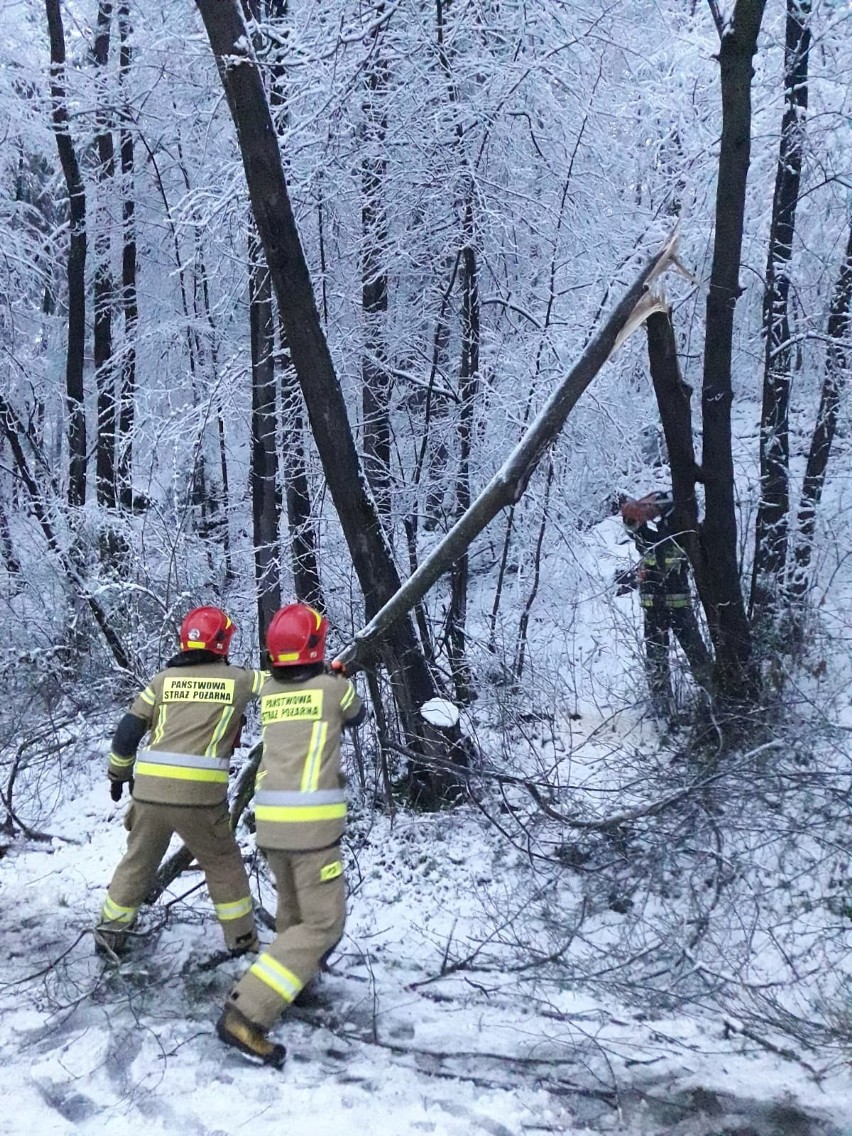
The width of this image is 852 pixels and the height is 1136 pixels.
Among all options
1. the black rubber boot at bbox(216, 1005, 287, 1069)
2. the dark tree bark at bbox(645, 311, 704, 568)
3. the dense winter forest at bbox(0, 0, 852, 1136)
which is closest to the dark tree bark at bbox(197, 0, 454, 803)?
the dense winter forest at bbox(0, 0, 852, 1136)

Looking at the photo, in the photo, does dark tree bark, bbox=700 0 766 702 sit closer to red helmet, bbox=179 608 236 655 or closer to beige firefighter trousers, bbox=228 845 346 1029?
beige firefighter trousers, bbox=228 845 346 1029

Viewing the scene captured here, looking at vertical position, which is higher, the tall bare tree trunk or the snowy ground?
the tall bare tree trunk

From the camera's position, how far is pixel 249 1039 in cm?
310

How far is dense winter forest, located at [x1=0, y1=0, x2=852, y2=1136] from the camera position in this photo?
332cm

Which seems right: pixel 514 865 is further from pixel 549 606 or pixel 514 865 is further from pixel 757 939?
pixel 549 606

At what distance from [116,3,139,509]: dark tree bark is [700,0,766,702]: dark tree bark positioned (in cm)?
543

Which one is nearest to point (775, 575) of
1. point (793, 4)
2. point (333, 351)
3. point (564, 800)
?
point (564, 800)

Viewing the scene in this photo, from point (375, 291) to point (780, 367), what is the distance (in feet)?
10.7

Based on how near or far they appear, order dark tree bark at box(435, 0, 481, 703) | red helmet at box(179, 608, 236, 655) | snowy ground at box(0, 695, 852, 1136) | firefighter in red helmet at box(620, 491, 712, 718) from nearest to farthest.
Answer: snowy ground at box(0, 695, 852, 1136)
red helmet at box(179, 608, 236, 655)
firefighter in red helmet at box(620, 491, 712, 718)
dark tree bark at box(435, 0, 481, 703)

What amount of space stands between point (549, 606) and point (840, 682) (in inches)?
102

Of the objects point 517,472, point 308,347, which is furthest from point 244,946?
point 308,347

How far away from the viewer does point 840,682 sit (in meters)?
5.73

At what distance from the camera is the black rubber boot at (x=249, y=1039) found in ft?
10.1

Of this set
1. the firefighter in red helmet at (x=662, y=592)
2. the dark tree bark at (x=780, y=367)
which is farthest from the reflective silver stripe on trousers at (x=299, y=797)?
the dark tree bark at (x=780, y=367)
